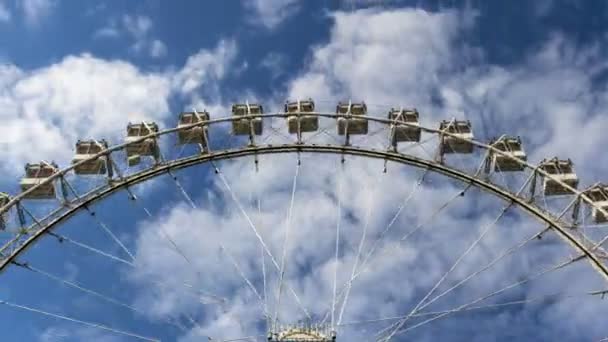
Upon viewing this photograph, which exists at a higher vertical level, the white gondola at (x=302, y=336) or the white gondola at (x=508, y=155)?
the white gondola at (x=508, y=155)

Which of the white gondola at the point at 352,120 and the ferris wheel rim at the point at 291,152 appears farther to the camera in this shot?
the white gondola at the point at 352,120

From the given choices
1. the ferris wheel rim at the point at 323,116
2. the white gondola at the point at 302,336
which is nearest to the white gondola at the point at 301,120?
the ferris wheel rim at the point at 323,116

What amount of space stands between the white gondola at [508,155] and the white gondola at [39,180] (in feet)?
57.6

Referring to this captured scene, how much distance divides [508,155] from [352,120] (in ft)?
21.3

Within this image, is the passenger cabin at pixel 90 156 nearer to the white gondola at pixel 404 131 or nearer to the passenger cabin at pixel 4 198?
the passenger cabin at pixel 4 198

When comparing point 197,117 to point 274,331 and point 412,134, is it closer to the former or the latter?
point 412,134

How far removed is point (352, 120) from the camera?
3891 centimetres

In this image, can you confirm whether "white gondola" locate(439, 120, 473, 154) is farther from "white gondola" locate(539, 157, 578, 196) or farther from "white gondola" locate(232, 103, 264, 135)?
"white gondola" locate(232, 103, 264, 135)

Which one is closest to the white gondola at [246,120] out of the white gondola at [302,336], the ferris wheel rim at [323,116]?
the ferris wheel rim at [323,116]

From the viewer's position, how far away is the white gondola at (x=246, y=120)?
38875mm

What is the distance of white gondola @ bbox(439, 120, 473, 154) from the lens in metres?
37.8

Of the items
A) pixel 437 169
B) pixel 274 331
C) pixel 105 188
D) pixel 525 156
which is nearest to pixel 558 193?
pixel 525 156

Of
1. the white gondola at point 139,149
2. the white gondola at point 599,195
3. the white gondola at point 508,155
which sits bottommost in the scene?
the white gondola at point 599,195

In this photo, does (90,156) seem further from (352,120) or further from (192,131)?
(352,120)
